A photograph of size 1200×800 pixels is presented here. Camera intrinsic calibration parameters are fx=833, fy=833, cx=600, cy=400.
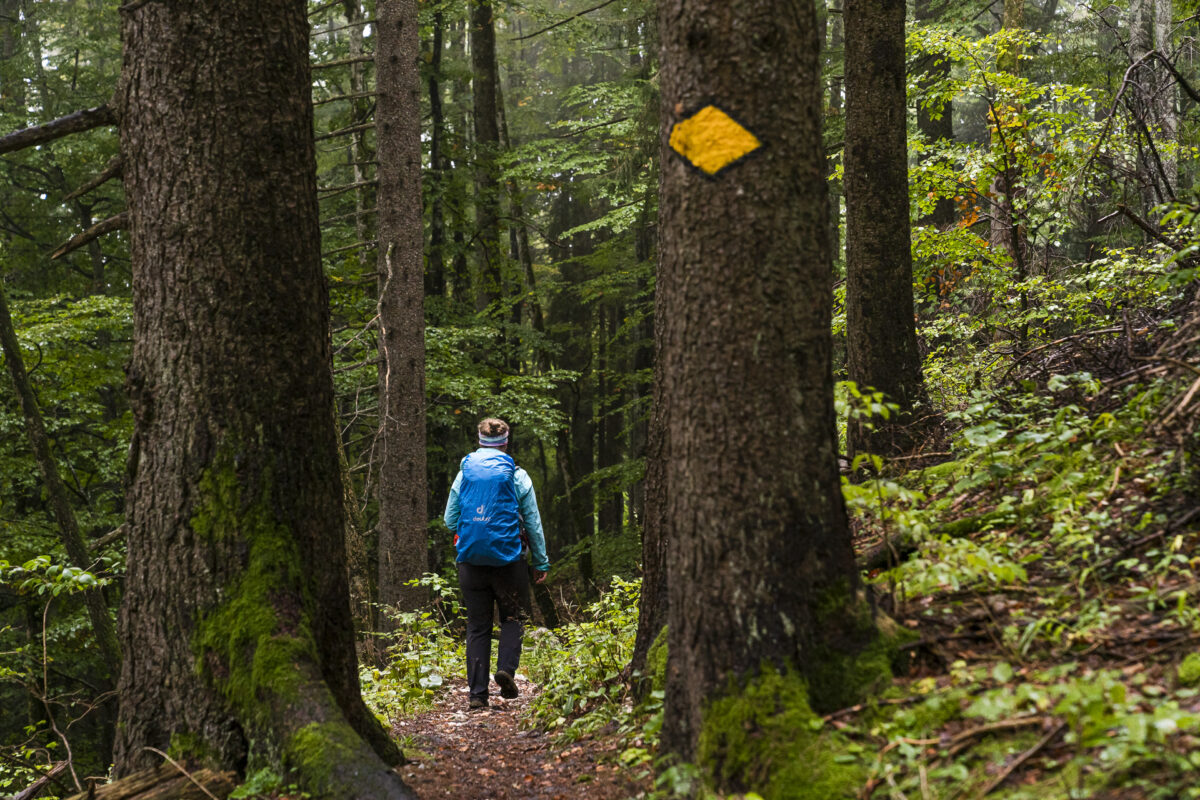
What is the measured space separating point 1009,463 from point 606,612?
15.0 feet

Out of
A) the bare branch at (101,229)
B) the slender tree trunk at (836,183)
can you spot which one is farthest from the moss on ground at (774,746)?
the slender tree trunk at (836,183)

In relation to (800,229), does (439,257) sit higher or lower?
higher

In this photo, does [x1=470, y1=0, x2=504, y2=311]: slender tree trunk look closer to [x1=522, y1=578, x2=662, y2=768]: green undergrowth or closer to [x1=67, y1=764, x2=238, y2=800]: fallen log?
[x1=522, y1=578, x2=662, y2=768]: green undergrowth

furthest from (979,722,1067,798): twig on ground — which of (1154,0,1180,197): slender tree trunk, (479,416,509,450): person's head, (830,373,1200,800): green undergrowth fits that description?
(1154,0,1180,197): slender tree trunk

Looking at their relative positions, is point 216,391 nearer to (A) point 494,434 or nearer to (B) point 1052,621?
(A) point 494,434

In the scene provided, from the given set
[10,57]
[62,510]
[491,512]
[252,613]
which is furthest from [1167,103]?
[10,57]

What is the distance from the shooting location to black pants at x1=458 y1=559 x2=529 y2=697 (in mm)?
6844

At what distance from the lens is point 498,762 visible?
17.0ft

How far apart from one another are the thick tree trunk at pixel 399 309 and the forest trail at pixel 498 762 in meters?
3.77

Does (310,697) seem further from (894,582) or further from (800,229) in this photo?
(800,229)

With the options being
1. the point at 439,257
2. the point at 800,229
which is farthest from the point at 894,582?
the point at 439,257

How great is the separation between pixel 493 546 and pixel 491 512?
0.91ft

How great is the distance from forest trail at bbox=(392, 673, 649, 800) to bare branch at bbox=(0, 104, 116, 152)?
375cm

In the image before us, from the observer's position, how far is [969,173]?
357 inches
